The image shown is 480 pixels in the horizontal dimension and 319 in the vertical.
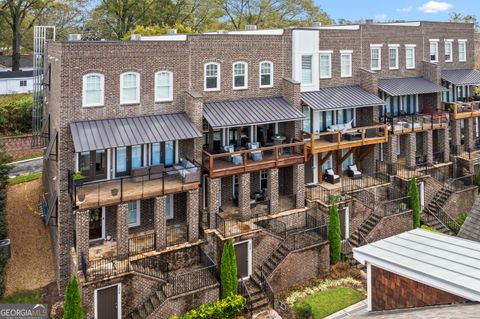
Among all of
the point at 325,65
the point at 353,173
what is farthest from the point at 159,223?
the point at 325,65

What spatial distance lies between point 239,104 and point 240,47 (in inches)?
130

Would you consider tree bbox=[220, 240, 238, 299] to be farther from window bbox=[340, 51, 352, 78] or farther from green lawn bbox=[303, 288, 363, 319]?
window bbox=[340, 51, 352, 78]

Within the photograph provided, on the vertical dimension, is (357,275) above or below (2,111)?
below

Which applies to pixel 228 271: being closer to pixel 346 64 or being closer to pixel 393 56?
pixel 346 64

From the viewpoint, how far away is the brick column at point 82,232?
1866cm

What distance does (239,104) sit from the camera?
2464cm

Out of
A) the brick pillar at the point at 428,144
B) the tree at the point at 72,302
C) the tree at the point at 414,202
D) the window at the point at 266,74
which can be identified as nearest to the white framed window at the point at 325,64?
the window at the point at 266,74

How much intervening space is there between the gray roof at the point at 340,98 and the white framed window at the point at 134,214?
11884mm

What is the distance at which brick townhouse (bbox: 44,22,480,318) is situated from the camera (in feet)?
64.4

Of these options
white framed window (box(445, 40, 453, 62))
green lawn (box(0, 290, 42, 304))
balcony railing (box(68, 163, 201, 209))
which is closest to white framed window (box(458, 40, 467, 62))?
white framed window (box(445, 40, 453, 62))

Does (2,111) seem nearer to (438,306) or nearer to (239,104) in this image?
(239,104)

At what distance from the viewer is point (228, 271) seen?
19812 mm

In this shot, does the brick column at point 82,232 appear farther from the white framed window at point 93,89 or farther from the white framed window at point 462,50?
the white framed window at point 462,50

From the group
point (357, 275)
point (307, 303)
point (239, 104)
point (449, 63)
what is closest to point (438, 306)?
point (307, 303)
